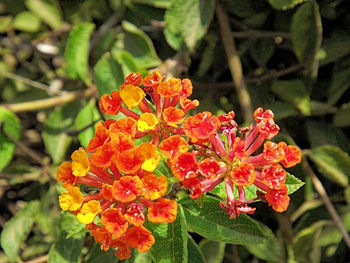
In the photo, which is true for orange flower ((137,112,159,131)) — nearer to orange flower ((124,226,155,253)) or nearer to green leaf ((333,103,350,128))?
orange flower ((124,226,155,253))

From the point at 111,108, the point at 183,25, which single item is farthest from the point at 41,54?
the point at 111,108

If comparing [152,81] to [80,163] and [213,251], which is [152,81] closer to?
[80,163]

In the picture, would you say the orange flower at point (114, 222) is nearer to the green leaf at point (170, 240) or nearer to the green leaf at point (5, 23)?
the green leaf at point (170, 240)

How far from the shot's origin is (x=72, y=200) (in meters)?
1.10

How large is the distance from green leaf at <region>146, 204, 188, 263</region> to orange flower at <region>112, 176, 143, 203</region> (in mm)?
230

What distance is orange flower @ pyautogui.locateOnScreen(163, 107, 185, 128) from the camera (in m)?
1.13

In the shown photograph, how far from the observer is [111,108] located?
1196 millimetres

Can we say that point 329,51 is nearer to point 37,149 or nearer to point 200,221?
point 200,221

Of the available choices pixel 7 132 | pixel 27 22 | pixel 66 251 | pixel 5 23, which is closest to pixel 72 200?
pixel 66 251

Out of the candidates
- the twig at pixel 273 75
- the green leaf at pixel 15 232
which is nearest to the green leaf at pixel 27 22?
the green leaf at pixel 15 232

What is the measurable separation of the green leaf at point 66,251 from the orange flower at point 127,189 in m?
0.75

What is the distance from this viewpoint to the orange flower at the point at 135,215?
1047 mm

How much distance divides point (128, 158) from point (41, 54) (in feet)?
6.04

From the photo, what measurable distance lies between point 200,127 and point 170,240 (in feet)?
1.20
